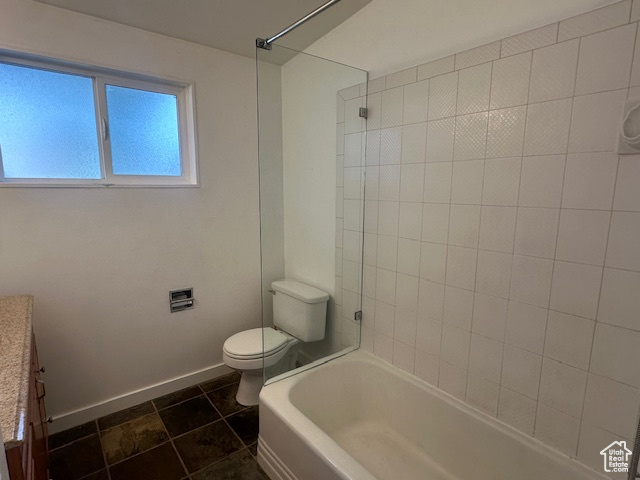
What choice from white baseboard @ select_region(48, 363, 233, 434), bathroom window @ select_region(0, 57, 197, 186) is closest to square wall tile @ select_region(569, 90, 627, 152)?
bathroom window @ select_region(0, 57, 197, 186)

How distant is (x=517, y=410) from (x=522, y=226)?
2.55 feet

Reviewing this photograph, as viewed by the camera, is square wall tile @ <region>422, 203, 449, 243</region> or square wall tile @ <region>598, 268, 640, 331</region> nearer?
square wall tile @ <region>598, 268, 640, 331</region>

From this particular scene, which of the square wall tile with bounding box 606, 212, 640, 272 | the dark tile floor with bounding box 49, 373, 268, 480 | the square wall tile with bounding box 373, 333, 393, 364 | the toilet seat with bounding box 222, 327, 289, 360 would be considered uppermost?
the square wall tile with bounding box 606, 212, 640, 272

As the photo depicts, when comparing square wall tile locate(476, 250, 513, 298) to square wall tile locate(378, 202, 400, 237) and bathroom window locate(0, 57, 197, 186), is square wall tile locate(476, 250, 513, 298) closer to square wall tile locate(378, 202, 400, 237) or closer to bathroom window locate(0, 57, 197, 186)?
square wall tile locate(378, 202, 400, 237)

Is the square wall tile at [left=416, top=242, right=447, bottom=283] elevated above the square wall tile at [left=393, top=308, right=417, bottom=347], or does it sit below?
above

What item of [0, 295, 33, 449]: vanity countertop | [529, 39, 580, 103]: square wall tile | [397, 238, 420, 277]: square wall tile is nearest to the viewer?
[0, 295, 33, 449]: vanity countertop

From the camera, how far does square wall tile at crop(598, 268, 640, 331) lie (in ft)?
3.52

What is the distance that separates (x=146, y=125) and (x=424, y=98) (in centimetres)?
169

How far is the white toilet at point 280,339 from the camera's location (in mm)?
2051

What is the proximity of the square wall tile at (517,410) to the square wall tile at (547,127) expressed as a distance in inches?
39.1

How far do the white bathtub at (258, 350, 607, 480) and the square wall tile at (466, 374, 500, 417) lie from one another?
0.11 feet

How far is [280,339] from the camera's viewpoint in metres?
2.17

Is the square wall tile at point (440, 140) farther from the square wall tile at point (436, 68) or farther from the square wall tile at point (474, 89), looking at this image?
the square wall tile at point (436, 68)

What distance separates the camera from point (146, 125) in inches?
83.0
